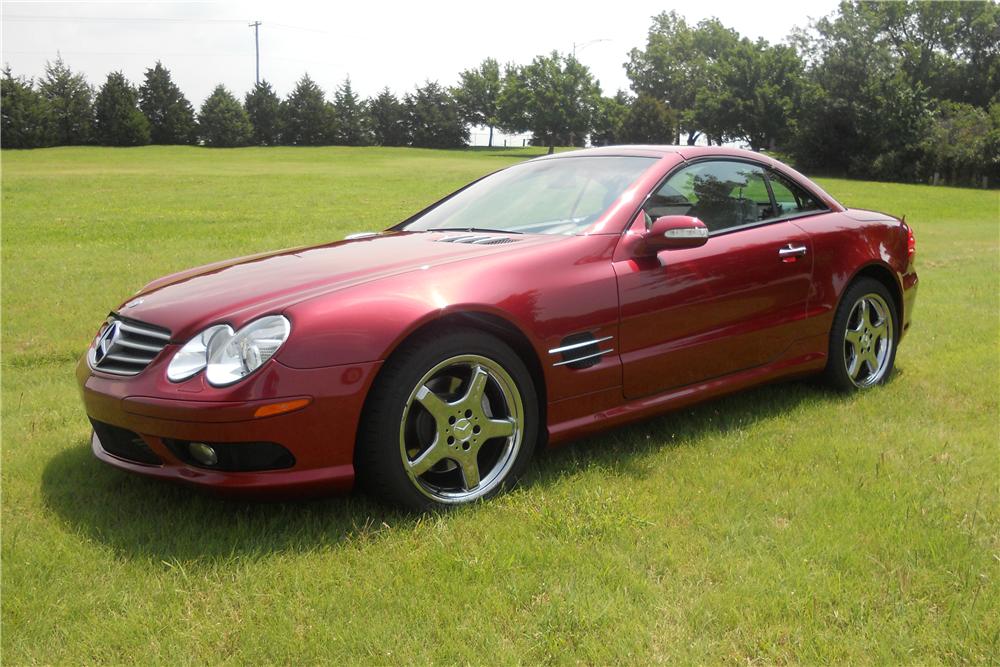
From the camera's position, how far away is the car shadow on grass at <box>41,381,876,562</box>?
3207 mm

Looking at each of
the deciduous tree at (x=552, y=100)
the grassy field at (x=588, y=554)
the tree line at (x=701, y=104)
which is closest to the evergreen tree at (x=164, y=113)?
the tree line at (x=701, y=104)

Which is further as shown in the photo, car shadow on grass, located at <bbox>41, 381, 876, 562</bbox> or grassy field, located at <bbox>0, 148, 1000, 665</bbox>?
car shadow on grass, located at <bbox>41, 381, 876, 562</bbox>

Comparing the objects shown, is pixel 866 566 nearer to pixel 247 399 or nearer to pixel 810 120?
pixel 247 399

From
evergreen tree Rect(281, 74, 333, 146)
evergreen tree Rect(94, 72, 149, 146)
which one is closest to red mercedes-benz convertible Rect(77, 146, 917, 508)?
evergreen tree Rect(94, 72, 149, 146)

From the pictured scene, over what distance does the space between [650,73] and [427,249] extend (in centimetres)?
9527

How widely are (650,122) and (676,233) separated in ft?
222

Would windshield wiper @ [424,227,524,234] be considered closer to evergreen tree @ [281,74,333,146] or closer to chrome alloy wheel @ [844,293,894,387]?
chrome alloy wheel @ [844,293,894,387]

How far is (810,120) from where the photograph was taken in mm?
51500

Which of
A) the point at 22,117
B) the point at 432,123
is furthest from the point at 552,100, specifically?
the point at 22,117

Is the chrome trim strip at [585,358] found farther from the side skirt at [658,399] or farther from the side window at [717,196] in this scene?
the side window at [717,196]

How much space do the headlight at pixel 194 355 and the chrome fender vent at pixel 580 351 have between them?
128cm

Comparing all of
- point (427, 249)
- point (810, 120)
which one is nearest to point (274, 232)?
point (427, 249)

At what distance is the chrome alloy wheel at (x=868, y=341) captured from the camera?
523 centimetres

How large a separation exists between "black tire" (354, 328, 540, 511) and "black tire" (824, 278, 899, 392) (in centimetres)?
218
